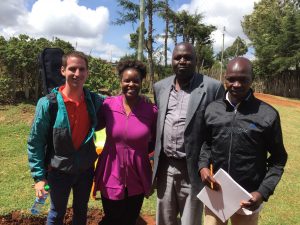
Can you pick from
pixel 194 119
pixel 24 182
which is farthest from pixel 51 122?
pixel 24 182

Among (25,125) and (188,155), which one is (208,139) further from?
(25,125)

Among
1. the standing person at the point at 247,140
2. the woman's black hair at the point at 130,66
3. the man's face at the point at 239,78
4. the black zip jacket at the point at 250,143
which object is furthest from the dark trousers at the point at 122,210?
the man's face at the point at 239,78

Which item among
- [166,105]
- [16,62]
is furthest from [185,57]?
[16,62]

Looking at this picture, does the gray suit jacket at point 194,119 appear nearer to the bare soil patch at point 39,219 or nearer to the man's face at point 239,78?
the man's face at point 239,78

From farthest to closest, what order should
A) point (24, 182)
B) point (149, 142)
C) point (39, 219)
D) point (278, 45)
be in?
1. point (278, 45)
2. point (24, 182)
3. point (39, 219)
4. point (149, 142)

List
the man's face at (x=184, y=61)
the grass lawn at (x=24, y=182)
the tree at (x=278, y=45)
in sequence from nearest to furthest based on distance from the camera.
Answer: the man's face at (x=184, y=61)
the grass lawn at (x=24, y=182)
the tree at (x=278, y=45)

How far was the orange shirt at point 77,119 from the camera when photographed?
115 inches

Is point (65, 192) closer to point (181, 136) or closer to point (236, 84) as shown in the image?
point (181, 136)

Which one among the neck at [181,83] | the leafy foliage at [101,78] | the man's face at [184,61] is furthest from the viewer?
the leafy foliage at [101,78]

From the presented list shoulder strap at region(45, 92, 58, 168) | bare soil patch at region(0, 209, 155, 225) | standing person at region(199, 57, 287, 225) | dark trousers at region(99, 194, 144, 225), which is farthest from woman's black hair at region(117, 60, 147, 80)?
bare soil patch at region(0, 209, 155, 225)

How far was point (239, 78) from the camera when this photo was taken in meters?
2.49

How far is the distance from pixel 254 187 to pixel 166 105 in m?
1.03

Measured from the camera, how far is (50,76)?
127 inches

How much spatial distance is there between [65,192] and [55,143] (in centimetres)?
47
